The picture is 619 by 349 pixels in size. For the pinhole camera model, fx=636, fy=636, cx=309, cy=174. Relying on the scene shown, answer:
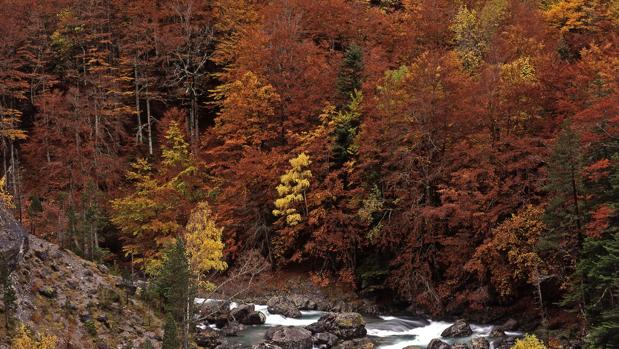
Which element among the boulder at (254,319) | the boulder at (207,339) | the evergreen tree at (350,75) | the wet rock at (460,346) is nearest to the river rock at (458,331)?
the wet rock at (460,346)

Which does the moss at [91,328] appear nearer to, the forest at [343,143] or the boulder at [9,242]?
the boulder at [9,242]

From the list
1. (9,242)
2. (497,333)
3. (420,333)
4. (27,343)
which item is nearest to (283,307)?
(420,333)

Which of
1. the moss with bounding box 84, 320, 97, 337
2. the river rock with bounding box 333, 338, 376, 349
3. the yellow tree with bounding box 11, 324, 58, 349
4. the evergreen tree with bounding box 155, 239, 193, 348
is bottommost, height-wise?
the river rock with bounding box 333, 338, 376, 349

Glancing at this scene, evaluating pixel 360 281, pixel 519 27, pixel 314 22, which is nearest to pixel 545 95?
pixel 519 27

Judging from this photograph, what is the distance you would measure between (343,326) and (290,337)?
3383mm

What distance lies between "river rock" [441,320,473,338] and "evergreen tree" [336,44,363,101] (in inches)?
715

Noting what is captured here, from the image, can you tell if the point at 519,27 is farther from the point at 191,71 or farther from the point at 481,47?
the point at 191,71

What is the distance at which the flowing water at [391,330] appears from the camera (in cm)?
3275

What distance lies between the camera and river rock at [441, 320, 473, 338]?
108ft

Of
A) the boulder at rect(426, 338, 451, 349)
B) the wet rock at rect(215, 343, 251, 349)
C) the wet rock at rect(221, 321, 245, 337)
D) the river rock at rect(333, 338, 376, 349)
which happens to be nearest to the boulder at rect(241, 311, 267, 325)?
the wet rock at rect(221, 321, 245, 337)

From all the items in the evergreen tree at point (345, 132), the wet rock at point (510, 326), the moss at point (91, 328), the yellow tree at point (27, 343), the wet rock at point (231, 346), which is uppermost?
the evergreen tree at point (345, 132)

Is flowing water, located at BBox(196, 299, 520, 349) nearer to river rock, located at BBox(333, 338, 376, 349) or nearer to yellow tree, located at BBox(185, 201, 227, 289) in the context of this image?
river rock, located at BBox(333, 338, 376, 349)

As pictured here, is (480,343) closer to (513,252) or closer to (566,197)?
(513,252)

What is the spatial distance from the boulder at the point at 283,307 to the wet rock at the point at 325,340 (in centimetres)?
546
